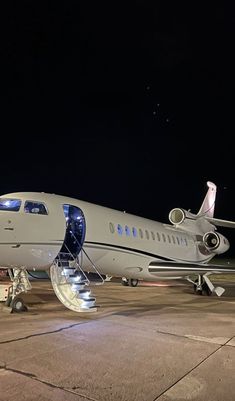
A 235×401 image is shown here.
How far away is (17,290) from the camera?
11.3 m

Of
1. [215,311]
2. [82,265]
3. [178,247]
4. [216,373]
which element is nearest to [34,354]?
[216,373]

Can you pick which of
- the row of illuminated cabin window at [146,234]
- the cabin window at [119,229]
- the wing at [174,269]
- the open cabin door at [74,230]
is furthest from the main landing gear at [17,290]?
the wing at [174,269]

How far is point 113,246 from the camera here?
14086mm

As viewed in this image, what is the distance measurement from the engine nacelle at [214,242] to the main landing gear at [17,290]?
13080 millimetres

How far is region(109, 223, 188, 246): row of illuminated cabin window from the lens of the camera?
14628mm

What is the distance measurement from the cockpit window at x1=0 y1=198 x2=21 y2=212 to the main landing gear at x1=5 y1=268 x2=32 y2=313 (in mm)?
1723

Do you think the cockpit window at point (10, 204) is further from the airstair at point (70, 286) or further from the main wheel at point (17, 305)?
the main wheel at point (17, 305)

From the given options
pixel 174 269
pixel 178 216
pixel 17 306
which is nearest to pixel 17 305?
pixel 17 306

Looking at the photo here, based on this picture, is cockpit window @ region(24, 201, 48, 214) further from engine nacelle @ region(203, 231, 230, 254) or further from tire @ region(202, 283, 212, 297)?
engine nacelle @ region(203, 231, 230, 254)

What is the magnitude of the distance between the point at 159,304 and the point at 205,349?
6.97m

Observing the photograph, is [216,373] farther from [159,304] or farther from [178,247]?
[178,247]

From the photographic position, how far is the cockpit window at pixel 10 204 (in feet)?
36.1

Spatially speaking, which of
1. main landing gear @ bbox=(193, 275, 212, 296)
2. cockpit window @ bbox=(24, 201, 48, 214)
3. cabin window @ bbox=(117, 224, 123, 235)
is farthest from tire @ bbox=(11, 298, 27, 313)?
main landing gear @ bbox=(193, 275, 212, 296)

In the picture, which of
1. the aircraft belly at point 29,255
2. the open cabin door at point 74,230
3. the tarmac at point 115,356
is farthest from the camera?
the open cabin door at point 74,230
